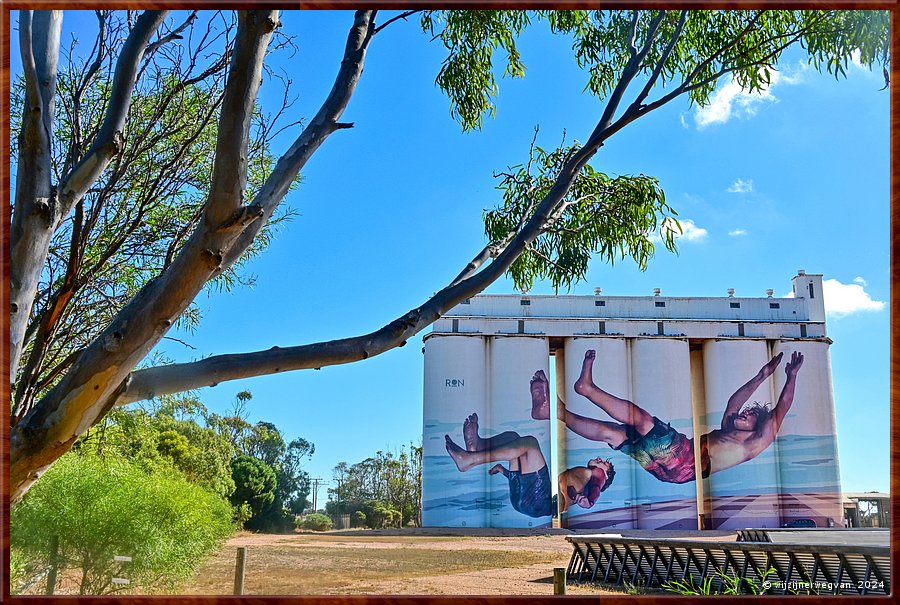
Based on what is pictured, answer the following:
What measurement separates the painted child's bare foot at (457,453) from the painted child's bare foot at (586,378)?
3475 mm

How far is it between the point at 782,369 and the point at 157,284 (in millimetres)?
22679

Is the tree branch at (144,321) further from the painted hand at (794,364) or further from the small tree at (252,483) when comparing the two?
the painted hand at (794,364)

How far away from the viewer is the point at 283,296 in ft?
39.0

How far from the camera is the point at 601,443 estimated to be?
21344 mm

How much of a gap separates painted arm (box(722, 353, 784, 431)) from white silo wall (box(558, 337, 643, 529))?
2.74 m

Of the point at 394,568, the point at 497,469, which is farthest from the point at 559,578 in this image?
the point at 497,469

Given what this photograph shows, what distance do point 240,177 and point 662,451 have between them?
21154 millimetres

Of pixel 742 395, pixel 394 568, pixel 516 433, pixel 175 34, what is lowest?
pixel 394 568

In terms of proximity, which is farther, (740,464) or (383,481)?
(383,481)

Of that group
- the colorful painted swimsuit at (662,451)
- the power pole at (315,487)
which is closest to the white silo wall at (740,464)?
the colorful painted swimsuit at (662,451)

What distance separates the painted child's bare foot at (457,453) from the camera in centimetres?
2084

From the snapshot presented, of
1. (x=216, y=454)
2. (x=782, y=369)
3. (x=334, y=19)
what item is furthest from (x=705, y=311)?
(x=334, y=19)

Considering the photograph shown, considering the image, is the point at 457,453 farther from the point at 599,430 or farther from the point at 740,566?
the point at 740,566

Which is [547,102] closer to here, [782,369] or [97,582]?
[97,582]
